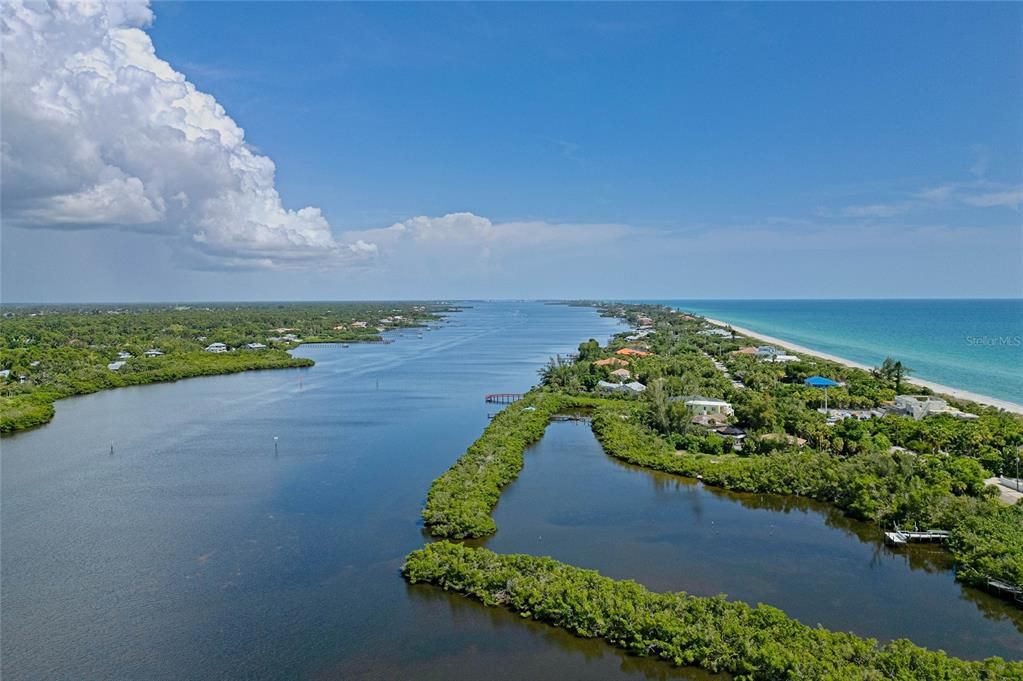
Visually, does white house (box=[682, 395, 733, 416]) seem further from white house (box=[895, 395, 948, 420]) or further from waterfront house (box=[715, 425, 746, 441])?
white house (box=[895, 395, 948, 420])

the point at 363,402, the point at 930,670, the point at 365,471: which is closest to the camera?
the point at 930,670

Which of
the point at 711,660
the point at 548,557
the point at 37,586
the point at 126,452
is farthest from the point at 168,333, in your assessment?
the point at 711,660

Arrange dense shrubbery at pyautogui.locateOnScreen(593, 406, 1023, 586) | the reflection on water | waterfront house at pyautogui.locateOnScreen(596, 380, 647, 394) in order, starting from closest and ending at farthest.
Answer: the reflection on water < dense shrubbery at pyautogui.locateOnScreen(593, 406, 1023, 586) < waterfront house at pyautogui.locateOnScreen(596, 380, 647, 394)

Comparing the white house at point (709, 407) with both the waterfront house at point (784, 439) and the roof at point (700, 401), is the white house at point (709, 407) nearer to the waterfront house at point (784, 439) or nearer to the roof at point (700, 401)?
the roof at point (700, 401)

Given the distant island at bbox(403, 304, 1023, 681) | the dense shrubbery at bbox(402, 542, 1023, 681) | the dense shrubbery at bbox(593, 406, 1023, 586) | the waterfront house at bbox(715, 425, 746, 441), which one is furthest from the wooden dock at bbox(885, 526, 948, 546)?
the waterfront house at bbox(715, 425, 746, 441)

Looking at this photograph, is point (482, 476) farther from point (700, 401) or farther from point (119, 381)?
point (119, 381)

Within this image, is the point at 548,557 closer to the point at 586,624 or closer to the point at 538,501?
the point at 586,624
